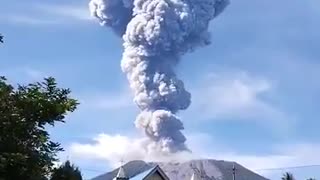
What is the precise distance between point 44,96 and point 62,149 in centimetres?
129

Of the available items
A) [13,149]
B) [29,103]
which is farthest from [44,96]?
[13,149]

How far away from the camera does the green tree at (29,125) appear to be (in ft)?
44.0

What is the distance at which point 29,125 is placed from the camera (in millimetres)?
13797

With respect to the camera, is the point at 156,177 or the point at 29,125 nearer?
the point at 29,125

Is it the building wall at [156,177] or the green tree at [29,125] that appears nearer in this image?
the green tree at [29,125]

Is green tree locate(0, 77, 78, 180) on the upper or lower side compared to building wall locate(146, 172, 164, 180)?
lower

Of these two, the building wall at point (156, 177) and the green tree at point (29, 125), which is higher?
the building wall at point (156, 177)

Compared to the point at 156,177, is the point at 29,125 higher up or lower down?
lower down

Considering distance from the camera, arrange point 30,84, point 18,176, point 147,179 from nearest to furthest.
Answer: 1. point 18,176
2. point 30,84
3. point 147,179

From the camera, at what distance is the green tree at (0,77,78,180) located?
13.4 m

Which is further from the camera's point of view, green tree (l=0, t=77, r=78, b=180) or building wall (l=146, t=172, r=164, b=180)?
building wall (l=146, t=172, r=164, b=180)

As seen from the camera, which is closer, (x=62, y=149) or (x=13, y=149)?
(x=13, y=149)

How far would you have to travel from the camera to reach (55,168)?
15117 mm

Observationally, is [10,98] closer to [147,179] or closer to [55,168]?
[55,168]
